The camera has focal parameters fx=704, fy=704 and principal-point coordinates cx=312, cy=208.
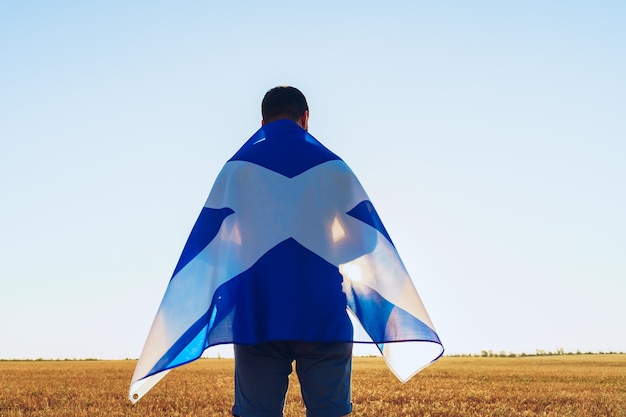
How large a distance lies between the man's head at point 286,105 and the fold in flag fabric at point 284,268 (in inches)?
2.9

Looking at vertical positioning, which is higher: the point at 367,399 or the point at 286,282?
the point at 286,282

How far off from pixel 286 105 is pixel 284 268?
114 centimetres

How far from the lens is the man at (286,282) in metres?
3.97

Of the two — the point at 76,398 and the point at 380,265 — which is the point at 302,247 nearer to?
the point at 380,265

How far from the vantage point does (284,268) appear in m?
4.05

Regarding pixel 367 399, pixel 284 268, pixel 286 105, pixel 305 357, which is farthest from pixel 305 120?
pixel 367 399

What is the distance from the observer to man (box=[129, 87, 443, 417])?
3971 millimetres

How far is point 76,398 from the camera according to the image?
32.3 ft

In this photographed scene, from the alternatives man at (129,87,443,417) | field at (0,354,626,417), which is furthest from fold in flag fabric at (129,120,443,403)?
field at (0,354,626,417)

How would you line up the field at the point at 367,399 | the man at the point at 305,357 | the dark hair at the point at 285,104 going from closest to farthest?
the man at the point at 305,357 < the dark hair at the point at 285,104 < the field at the point at 367,399

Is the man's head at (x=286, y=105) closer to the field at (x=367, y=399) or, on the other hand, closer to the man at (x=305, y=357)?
the man at (x=305, y=357)

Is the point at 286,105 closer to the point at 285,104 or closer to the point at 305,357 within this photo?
the point at 285,104

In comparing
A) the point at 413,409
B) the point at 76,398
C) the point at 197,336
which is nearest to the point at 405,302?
the point at 197,336

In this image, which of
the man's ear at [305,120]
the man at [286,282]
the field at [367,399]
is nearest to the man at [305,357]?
the man at [286,282]
